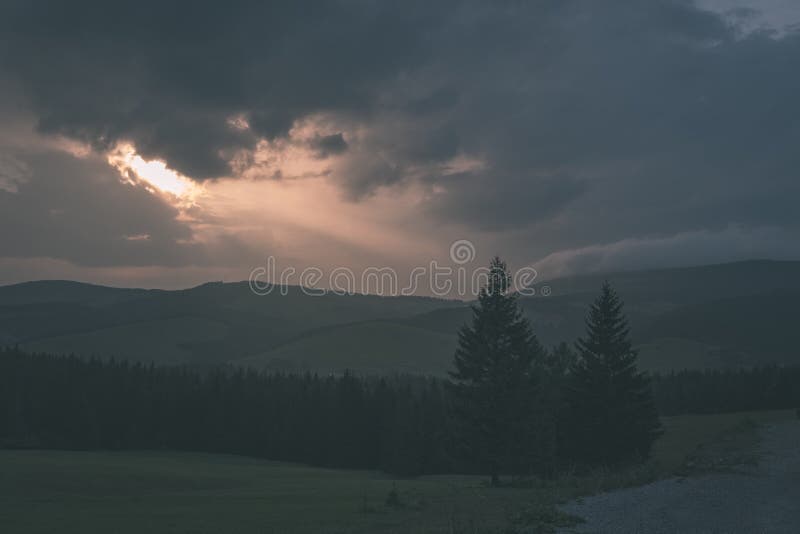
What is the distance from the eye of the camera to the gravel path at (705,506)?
1812 cm

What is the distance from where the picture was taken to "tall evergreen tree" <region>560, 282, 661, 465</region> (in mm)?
51469

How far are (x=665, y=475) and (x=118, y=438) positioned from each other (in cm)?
11089

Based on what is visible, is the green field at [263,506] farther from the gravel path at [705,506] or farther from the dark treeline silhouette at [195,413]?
the dark treeline silhouette at [195,413]

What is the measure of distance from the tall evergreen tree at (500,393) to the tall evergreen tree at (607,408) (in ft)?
8.70

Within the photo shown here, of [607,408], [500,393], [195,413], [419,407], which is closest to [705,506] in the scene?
[500,393]

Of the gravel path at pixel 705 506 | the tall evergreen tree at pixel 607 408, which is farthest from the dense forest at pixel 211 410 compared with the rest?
the gravel path at pixel 705 506

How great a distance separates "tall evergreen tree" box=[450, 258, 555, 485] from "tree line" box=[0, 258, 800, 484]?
0.09 metres

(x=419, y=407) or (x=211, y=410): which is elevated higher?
(x=419, y=407)

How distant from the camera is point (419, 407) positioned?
10306cm

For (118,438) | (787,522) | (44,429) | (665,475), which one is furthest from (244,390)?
(787,522)

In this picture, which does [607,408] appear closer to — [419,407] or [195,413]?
[419,407]

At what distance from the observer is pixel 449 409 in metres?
52.2

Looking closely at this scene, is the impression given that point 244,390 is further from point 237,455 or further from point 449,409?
point 449,409

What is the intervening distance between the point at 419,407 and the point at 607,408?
53.6 m
